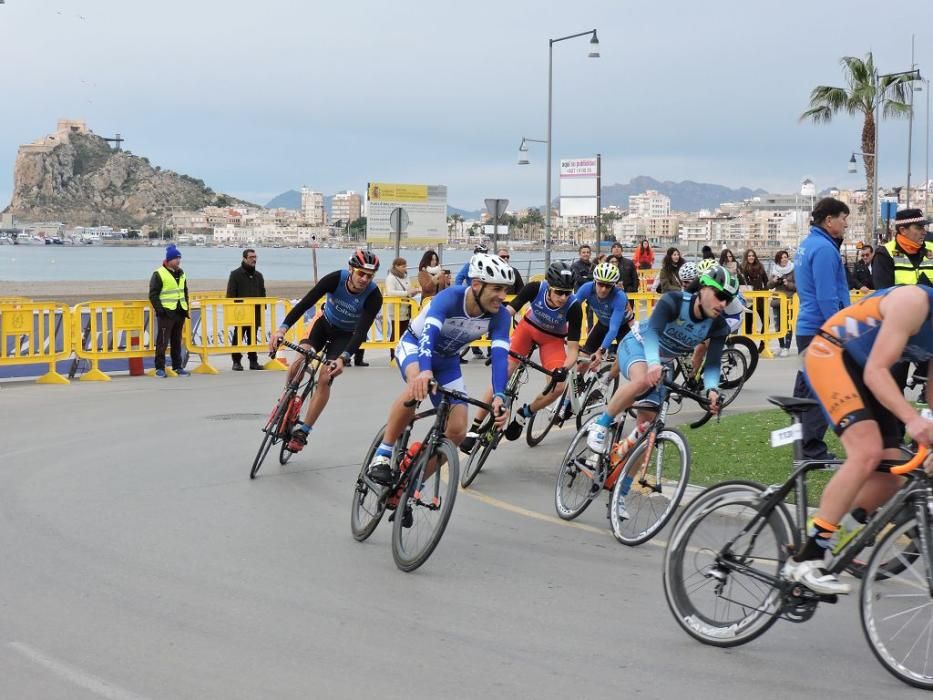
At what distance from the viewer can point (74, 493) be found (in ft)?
32.3

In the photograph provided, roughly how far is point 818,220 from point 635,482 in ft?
8.44

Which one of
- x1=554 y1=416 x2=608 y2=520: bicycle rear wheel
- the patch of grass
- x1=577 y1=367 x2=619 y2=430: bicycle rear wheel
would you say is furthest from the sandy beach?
x1=554 y1=416 x2=608 y2=520: bicycle rear wheel

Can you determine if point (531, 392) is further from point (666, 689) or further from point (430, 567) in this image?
point (666, 689)

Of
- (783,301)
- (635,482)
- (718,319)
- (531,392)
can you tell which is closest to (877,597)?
(635,482)

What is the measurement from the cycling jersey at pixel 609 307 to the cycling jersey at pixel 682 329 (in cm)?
243

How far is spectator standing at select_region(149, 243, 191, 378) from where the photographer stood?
1927 cm

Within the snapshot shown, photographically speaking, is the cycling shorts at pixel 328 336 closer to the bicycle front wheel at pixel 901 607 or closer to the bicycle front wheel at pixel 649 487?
the bicycle front wheel at pixel 649 487

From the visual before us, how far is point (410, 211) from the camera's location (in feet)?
128

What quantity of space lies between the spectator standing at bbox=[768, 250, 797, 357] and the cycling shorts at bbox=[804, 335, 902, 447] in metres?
18.6

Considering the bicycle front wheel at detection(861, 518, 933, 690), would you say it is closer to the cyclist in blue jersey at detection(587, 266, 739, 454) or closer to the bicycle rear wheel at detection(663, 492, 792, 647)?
the bicycle rear wheel at detection(663, 492, 792, 647)

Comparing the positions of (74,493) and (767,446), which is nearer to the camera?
(74,493)

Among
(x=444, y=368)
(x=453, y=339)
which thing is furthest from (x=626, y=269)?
(x=453, y=339)

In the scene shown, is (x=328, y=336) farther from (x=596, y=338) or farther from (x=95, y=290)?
(x=95, y=290)

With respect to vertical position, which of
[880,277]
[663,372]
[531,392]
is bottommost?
[531,392]
